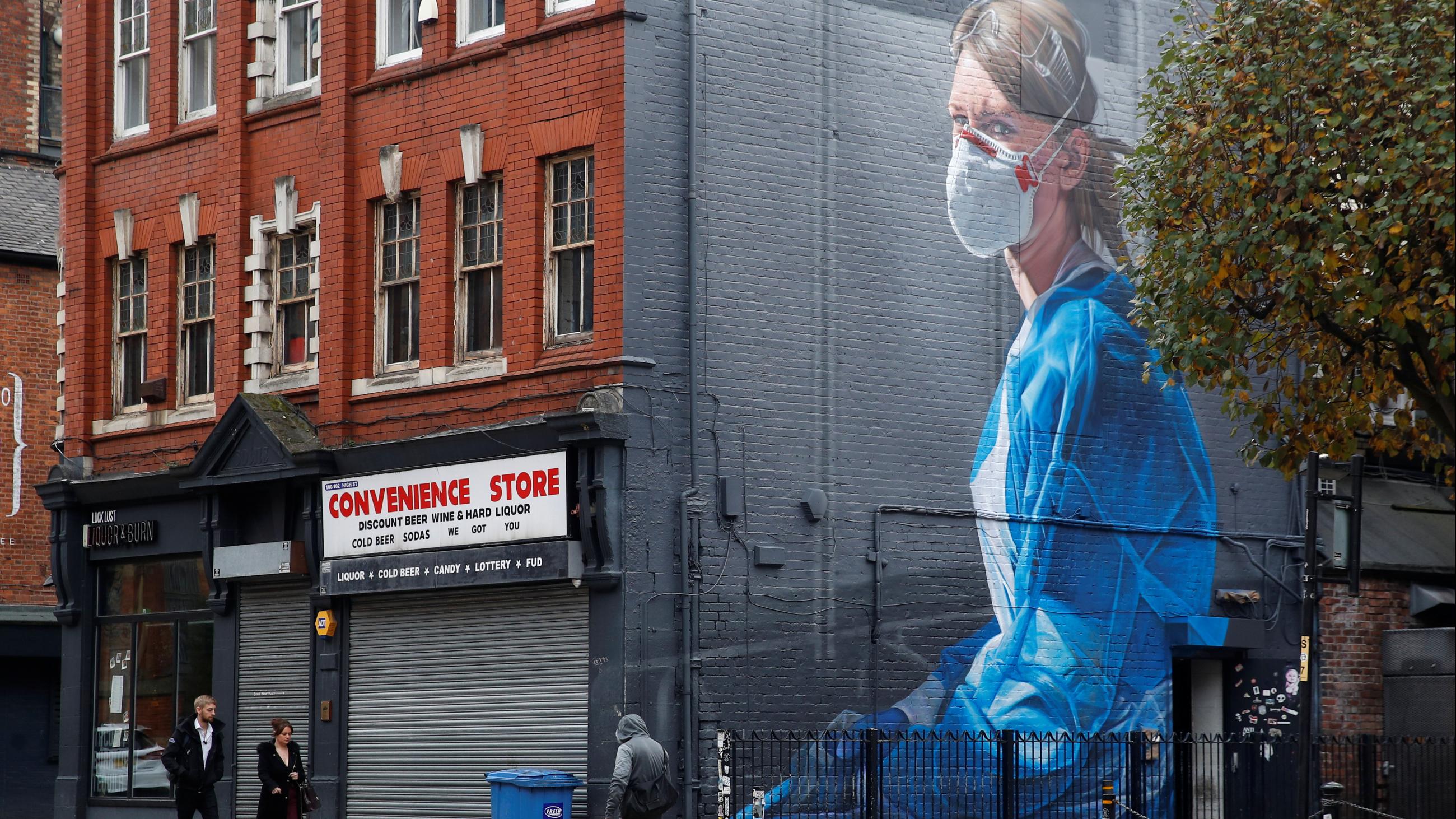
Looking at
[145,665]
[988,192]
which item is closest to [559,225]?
[988,192]

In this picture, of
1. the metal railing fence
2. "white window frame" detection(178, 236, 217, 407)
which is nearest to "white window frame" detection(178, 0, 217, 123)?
"white window frame" detection(178, 236, 217, 407)

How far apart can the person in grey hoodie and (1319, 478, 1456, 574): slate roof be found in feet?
33.5

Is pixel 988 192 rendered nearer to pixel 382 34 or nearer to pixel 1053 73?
pixel 1053 73

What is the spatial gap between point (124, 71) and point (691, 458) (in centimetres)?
1121

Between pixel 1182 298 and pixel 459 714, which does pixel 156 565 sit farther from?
pixel 1182 298

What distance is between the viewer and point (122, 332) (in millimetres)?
24859

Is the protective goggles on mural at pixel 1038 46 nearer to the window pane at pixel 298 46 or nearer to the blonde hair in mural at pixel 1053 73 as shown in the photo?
the blonde hair in mural at pixel 1053 73

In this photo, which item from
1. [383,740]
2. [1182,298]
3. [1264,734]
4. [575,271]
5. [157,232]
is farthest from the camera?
[157,232]

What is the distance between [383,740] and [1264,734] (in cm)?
1014

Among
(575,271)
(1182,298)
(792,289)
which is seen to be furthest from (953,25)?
(1182,298)

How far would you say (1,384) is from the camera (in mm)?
28547

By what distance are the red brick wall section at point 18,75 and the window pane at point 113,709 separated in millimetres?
9517

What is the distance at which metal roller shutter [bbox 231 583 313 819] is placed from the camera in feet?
72.3

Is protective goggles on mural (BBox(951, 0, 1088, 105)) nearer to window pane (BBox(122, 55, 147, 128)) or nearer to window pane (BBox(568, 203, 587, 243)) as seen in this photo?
window pane (BBox(568, 203, 587, 243))
